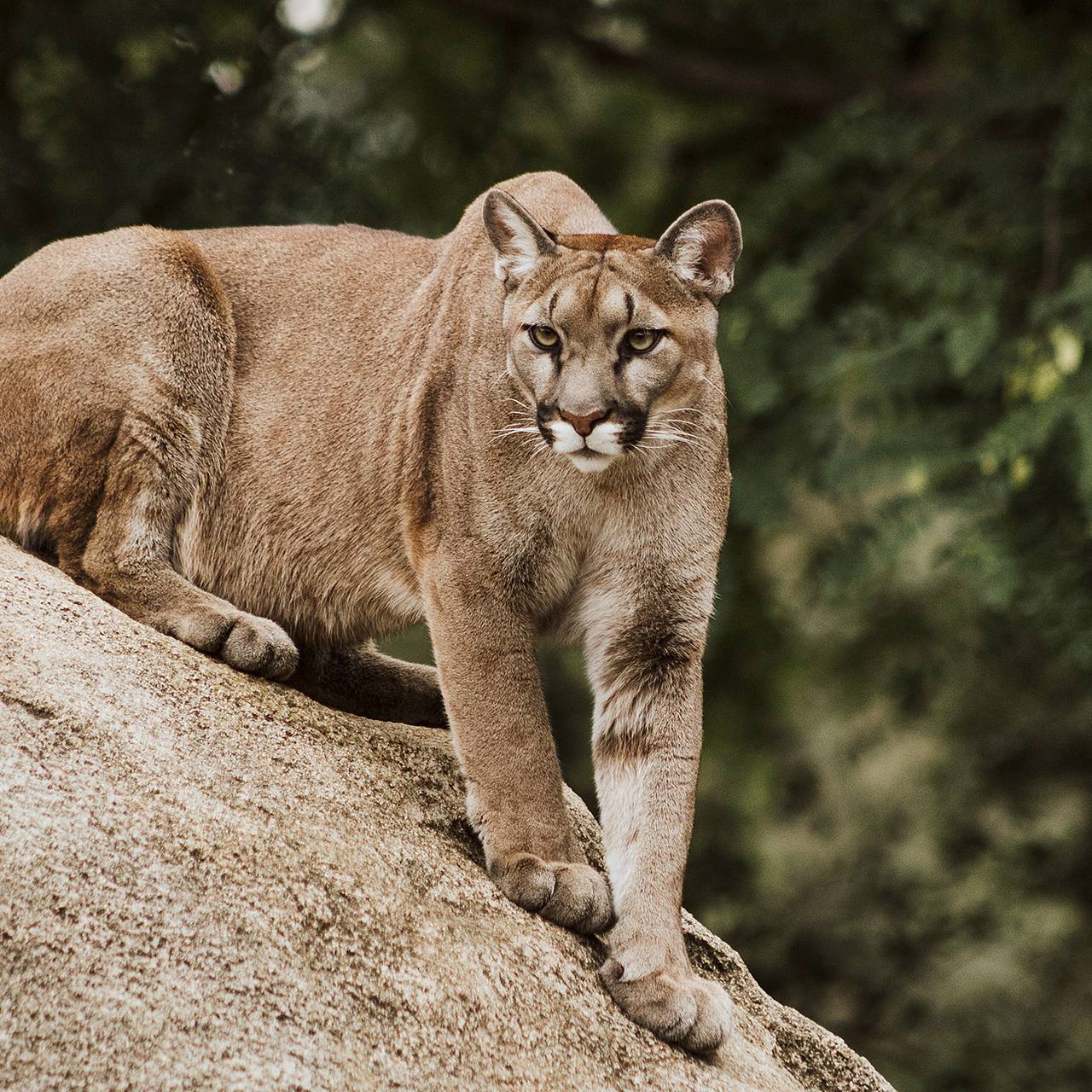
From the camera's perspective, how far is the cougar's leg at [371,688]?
6.12m

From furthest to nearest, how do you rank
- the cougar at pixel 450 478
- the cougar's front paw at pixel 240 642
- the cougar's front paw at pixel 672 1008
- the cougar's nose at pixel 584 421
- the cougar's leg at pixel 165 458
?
the cougar's leg at pixel 165 458 < the cougar's front paw at pixel 240 642 < the cougar at pixel 450 478 < the cougar's nose at pixel 584 421 < the cougar's front paw at pixel 672 1008

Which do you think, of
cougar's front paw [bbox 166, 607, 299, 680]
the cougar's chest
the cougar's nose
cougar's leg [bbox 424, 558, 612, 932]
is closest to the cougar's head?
the cougar's nose

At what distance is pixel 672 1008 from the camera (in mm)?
4727

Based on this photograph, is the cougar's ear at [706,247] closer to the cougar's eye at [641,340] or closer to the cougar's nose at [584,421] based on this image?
the cougar's eye at [641,340]

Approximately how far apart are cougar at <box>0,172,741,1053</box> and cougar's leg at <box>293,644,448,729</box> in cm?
1

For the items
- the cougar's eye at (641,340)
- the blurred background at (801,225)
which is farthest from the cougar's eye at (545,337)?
the blurred background at (801,225)

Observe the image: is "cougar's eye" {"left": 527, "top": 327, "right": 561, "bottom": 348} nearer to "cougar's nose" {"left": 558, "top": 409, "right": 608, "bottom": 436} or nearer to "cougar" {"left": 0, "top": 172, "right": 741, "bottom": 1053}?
"cougar" {"left": 0, "top": 172, "right": 741, "bottom": 1053}

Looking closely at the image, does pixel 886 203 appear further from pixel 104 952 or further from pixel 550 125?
pixel 104 952

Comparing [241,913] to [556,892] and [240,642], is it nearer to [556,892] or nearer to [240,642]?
[556,892]

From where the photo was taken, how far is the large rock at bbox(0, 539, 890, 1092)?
12.8ft

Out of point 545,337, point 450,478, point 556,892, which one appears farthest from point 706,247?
point 556,892

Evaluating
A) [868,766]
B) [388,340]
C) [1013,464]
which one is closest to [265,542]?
[388,340]

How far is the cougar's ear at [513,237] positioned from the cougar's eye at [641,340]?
0.47 metres

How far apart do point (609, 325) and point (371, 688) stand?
1.88 meters
